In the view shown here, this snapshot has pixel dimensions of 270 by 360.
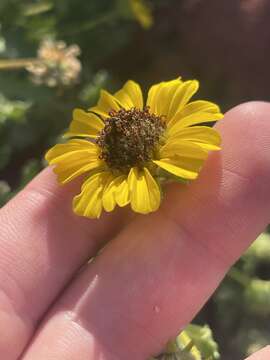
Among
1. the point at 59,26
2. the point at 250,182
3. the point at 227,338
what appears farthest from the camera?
the point at 59,26

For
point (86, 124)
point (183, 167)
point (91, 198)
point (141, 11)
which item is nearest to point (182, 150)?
point (183, 167)

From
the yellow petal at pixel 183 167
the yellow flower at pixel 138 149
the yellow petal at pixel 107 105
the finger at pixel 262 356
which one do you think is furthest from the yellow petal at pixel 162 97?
the finger at pixel 262 356

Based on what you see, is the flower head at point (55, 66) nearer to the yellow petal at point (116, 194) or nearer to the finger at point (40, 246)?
the finger at point (40, 246)

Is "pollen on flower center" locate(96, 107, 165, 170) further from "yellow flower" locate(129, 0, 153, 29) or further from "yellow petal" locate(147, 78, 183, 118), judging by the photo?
"yellow flower" locate(129, 0, 153, 29)

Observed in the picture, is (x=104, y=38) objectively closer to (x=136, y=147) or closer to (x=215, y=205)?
(x=136, y=147)

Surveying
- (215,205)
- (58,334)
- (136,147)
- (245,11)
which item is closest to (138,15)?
(245,11)

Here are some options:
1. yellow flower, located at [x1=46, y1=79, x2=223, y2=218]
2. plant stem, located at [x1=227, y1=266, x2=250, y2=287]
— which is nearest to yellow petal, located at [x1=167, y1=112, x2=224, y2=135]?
yellow flower, located at [x1=46, y1=79, x2=223, y2=218]
